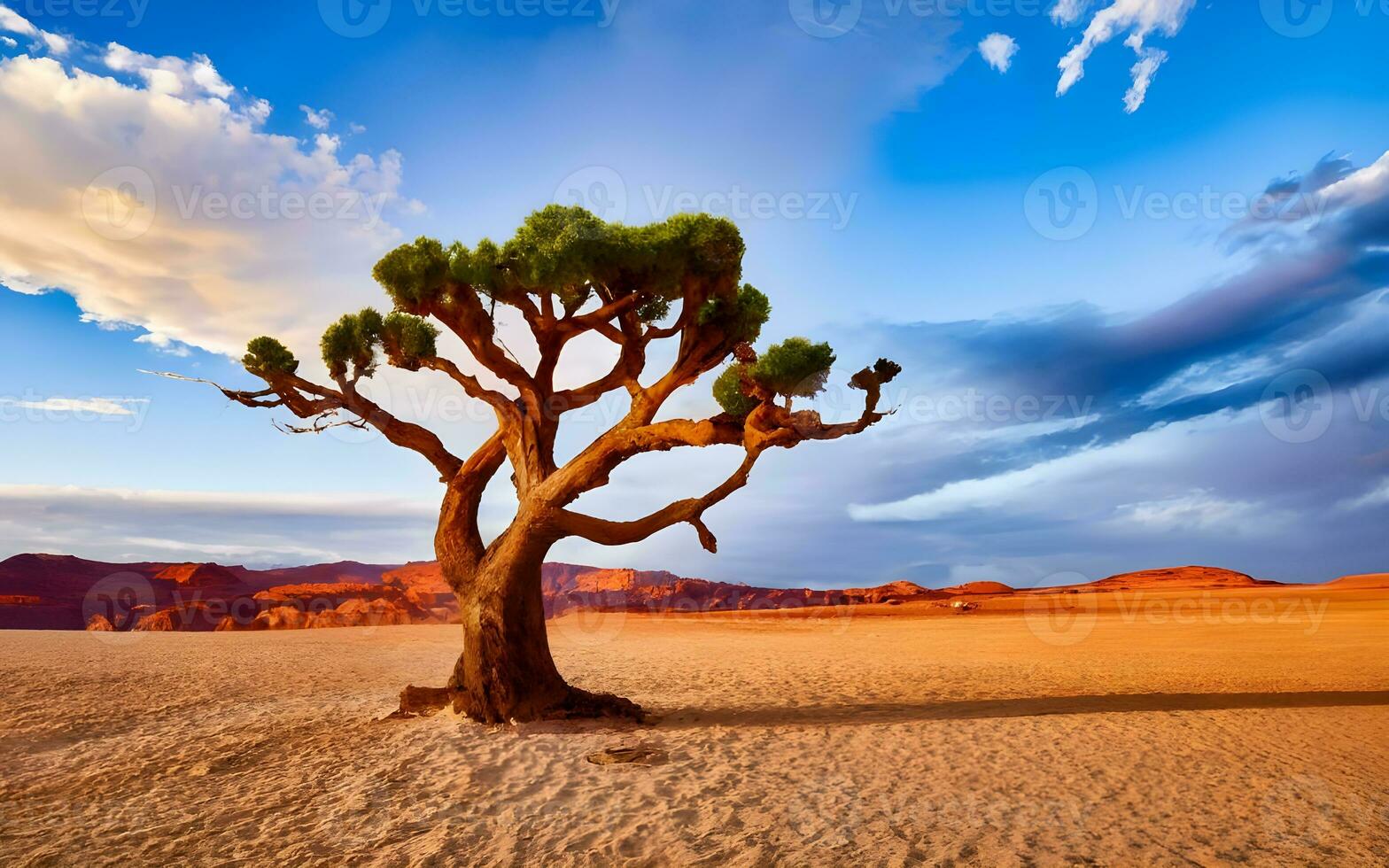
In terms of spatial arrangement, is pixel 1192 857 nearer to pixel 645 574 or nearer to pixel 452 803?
pixel 452 803

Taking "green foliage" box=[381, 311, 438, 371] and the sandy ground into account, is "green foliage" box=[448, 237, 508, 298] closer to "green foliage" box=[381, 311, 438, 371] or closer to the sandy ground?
"green foliage" box=[381, 311, 438, 371]

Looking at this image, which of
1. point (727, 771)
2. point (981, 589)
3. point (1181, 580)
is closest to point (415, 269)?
point (727, 771)

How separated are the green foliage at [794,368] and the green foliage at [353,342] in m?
8.23

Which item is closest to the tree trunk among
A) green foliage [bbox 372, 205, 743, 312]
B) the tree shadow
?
the tree shadow

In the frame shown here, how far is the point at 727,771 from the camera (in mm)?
9844

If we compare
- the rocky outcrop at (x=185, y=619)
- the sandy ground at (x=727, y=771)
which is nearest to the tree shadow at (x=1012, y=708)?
the sandy ground at (x=727, y=771)

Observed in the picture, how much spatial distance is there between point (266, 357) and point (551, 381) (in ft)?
19.1

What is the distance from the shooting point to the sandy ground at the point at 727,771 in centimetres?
746

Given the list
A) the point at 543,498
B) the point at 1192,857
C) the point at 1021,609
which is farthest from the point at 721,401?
the point at 1021,609

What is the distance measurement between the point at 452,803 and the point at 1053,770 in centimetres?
812

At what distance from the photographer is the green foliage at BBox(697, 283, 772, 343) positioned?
13570 millimetres

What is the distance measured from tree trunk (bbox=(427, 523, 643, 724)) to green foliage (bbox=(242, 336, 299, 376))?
239 inches

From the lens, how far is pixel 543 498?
42.2 feet

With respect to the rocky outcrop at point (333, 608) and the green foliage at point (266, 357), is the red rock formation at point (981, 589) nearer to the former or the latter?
the rocky outcrop at point (333, 608)
